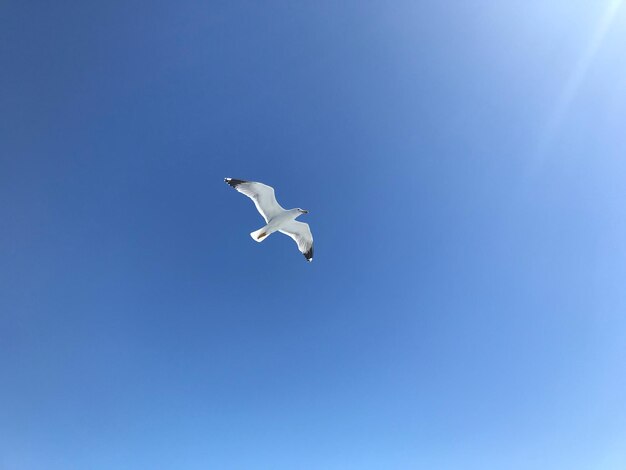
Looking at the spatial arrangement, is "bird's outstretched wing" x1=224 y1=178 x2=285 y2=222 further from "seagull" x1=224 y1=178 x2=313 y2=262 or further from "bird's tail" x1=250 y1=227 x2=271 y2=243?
"bird's tail" x1=250 y1=227 x2=271 y2=243

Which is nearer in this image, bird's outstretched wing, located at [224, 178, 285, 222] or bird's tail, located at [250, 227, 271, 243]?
bird's outstretched wing, located at [224, 178, 285, 222]

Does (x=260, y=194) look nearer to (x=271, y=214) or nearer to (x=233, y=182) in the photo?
(x=271, y=214)

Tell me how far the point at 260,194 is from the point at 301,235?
119 inches

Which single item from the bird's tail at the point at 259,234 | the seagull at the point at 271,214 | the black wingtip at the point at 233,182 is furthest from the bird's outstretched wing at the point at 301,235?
the black wingtip at the point at 233,182

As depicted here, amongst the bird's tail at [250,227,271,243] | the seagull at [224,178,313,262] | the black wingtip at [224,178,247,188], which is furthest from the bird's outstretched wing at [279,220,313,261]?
the black wingtip at [224,178,247,188]

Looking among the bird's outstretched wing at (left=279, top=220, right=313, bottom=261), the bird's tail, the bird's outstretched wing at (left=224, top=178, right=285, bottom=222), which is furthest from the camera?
the bird's outstretched wing at (left=279, top=220, right=313, bottom=261)

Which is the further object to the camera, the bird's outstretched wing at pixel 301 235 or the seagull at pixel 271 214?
the bird's outstretched wing at pixel 301 235

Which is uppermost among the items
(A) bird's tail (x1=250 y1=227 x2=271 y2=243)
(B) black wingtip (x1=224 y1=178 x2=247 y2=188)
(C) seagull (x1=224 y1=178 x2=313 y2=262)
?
(B) black wingtip (x1=224 y1=178 x2=247 y2=188)

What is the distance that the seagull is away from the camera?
16.6 m

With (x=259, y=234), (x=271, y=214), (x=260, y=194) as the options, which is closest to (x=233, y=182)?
(x=260, y=194)

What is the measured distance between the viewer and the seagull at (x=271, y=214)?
54.5ft

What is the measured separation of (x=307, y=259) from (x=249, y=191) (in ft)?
13.8

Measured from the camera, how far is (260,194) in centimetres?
1670

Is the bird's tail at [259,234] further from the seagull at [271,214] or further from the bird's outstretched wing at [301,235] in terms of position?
the bird's outstretched wing at [301,235]
